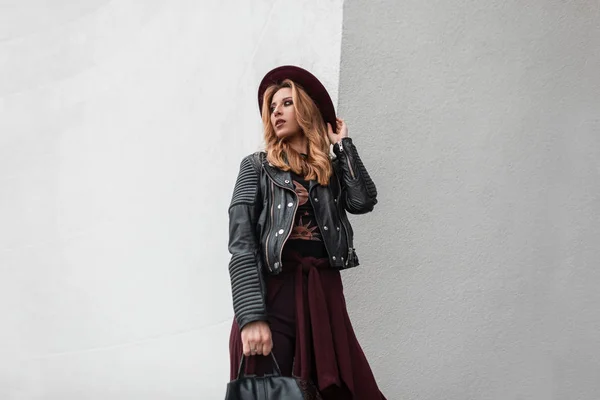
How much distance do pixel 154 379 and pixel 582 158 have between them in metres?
3.25

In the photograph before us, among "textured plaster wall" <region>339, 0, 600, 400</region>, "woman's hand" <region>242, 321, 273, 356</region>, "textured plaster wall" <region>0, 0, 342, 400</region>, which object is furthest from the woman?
"textured plaster wall" <region>0, 0, 342, 400</region>

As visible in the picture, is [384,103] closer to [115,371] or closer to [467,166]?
[467,166]

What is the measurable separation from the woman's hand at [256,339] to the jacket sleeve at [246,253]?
24 millimetres

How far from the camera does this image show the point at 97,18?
6223mm

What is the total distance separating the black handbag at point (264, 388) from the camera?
2.25 meters

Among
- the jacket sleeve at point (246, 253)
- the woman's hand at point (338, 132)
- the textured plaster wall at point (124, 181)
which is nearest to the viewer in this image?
the jacket sleeve at point (246, 253)

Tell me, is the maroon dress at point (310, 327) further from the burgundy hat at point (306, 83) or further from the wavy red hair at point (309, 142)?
the burgundy hat at point (306, 83)

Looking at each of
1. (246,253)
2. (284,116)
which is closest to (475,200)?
(284,116)

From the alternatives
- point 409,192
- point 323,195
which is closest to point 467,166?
point 409,192

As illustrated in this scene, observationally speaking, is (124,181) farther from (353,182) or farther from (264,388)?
(264,388)

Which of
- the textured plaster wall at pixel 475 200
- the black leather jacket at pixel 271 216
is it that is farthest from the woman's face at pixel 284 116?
the textured plaster wall at pixel 475 200

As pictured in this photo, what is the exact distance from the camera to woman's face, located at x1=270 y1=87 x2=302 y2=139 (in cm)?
274

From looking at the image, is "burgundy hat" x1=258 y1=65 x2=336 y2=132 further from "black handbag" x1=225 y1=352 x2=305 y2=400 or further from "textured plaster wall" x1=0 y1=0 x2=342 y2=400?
"black handbag" x1=225 y1=352 x2=305 y2=400

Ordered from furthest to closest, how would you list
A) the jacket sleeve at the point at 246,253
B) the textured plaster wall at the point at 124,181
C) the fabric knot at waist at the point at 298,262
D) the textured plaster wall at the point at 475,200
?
1. the textured plaster wall at the point at 124,181
2. the textured plaster wall at the point at 475,200
3. the fabric knot at waist at the point at 298,262
4. the jacket sleeve at the point at 246,253
